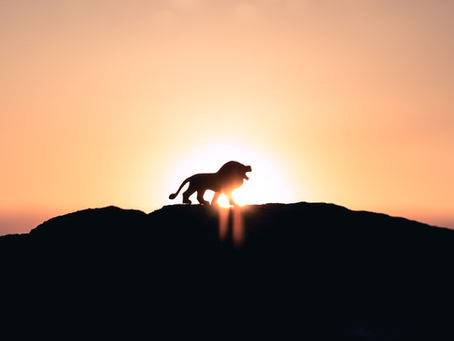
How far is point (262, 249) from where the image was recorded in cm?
1555

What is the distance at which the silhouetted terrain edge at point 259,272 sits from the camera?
1427 centimetres

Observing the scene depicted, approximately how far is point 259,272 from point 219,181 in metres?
3.78

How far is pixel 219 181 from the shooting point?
58.5ft

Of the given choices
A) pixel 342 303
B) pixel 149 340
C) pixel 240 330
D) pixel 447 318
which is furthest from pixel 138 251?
pixel 447 318

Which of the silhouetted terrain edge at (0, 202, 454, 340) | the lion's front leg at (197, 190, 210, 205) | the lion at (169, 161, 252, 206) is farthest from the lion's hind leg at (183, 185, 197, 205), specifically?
the silhouetted terrain edge at (0, 202, 454, 340)

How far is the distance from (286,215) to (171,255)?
342 cm

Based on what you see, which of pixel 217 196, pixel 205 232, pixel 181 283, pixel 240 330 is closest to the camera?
pixel 240 330

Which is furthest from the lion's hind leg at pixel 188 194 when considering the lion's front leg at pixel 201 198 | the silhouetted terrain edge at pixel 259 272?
the silhouetted terrain edge at pixel 259 272

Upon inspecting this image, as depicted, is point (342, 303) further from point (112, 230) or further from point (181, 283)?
point (112, 230)

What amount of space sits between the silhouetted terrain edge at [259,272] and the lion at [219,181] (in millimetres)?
1006

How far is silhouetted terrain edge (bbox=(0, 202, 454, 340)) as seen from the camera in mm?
14266

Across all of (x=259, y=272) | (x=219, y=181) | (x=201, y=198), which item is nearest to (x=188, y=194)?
(x=201, y=198)

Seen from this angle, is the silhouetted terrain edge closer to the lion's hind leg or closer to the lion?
the lion's hind leg

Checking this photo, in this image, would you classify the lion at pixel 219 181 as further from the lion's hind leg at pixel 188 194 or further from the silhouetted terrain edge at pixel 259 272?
the silhouetted terrain edge at pixel 259 272
